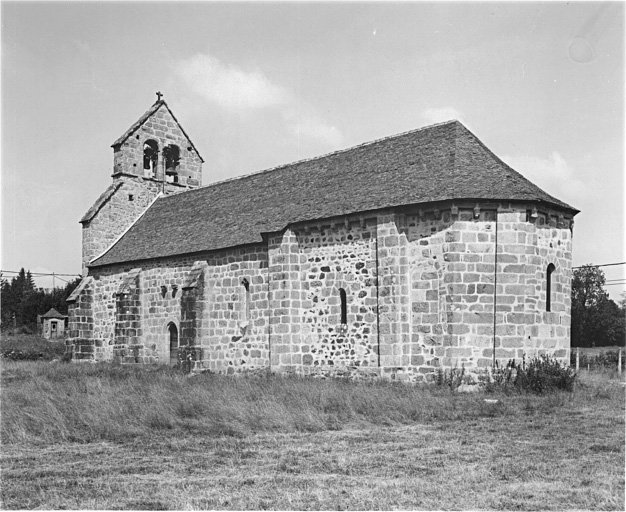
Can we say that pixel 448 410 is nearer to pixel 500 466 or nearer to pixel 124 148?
pixel 500 466

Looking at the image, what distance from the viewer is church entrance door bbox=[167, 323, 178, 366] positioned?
→ 85.6ft

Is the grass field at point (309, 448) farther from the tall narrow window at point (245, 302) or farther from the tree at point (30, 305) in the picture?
the tree at point (30, 305)

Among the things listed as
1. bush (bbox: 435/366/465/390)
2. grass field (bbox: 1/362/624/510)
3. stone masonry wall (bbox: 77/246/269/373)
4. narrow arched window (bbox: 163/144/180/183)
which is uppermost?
narrow arched window (bbox: 163/144/180/183)

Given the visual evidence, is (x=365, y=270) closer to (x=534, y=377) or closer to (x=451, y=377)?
(x=451, y=377)

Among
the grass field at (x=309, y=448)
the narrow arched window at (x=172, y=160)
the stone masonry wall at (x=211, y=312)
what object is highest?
the narrow arched window at (x=172, y=160)

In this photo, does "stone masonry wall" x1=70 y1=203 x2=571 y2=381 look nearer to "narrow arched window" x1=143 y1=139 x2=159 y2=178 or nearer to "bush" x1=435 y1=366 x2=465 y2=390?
"bush" x1=435 y1=366 x2=465 y2=390

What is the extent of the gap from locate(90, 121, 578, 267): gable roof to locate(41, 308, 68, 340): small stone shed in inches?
1359

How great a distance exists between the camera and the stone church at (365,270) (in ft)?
57.1

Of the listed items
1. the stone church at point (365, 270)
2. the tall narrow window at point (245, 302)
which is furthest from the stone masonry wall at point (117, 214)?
the tall narrow window at point (245, 302)

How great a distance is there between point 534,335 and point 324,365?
600 cm

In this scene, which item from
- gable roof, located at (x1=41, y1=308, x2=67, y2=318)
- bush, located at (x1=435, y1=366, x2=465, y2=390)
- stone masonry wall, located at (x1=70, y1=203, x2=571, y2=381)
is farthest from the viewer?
gable roof, located at (x1=41, y1=308, x2=67, y2=318)

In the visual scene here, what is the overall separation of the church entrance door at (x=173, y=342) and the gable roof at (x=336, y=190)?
2996mm

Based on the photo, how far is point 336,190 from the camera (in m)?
21.6

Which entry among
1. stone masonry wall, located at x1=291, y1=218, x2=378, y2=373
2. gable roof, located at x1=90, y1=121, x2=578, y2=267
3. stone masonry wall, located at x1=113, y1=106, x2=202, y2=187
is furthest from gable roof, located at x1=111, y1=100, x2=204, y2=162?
stone masonry wall, located at x1=291, y1=218, x2=378, y2=373
